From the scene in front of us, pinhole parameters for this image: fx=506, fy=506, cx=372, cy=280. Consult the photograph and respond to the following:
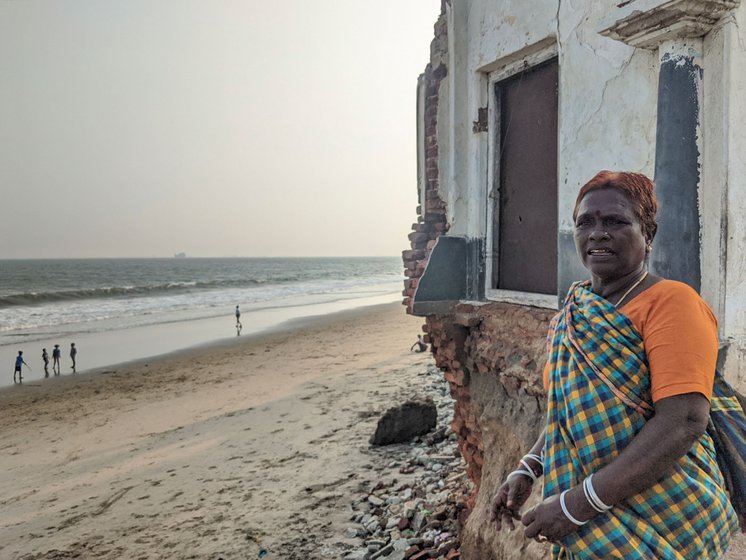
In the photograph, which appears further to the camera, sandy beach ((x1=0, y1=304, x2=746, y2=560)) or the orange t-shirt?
sandy beach ((x1=0, y1=304, x2=746, y2=560))

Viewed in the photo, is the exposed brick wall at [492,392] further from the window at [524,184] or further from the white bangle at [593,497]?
the white bangle at [593,497]

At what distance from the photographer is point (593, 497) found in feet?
4.69

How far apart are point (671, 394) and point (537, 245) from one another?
123 inches

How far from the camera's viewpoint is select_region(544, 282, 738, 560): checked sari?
142 centimetres

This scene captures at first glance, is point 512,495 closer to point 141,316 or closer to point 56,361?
point 56,361

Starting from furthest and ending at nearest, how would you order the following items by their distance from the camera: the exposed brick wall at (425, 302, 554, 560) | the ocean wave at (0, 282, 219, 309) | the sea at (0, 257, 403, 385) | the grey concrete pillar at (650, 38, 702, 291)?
the ocean wave at (0, 282, 219, 309)
the sea at (0, 257, 403, 385)
the exposed brick wall at (425, 302, 554, 560)
the grey concrete pillar at (650, 38, 702, 291)

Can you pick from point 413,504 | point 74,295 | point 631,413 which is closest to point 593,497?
point 631,413

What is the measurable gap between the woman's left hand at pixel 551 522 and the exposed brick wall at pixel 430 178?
11.8 ft

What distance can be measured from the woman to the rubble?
10.3 feet

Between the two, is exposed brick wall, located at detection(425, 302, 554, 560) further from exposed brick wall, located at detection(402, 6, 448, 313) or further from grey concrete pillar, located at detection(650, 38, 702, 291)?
grey concrete pillar, located at detection(650, 38, 702, 291)

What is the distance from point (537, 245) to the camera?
4324 millimetres

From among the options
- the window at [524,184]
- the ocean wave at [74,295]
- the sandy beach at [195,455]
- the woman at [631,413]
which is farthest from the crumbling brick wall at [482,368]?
the ocean wave at [74,295]

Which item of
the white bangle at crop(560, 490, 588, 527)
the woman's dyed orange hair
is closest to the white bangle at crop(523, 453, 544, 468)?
the white bangle at crop(560, 490, 588, 527)

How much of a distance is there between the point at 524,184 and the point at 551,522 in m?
3.45
